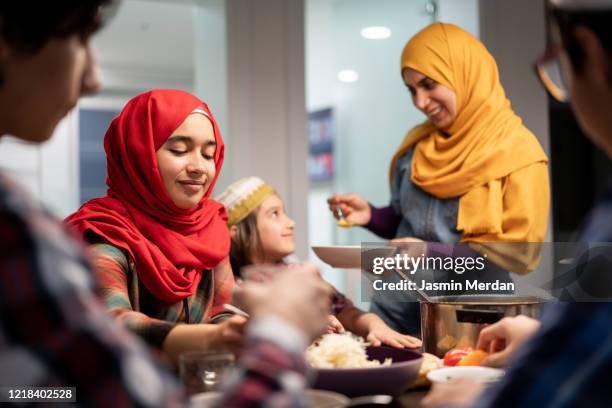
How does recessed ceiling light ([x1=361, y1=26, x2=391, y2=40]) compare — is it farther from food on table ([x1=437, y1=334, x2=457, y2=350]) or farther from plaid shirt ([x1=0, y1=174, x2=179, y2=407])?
plaid shirt ([x1=0, y1=174, x2=179, y2=407])

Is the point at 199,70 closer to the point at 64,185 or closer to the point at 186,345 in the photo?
the point at 186,345

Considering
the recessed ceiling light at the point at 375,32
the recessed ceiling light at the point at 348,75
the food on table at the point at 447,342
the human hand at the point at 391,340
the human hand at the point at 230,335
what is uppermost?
the recessed ceiling light at the point at 375,32

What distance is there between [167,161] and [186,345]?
0.66 m

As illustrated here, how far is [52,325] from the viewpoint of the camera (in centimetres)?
54

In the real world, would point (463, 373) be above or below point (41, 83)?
below

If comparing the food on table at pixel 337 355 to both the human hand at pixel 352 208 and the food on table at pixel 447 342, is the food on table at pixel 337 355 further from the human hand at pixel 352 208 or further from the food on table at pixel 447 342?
the human hand at pixel 352 208

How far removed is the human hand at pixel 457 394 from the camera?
80cm

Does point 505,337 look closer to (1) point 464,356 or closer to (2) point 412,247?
(1) point 464,356

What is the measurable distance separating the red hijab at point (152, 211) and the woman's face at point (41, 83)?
94cm

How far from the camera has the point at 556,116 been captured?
5.68 meters

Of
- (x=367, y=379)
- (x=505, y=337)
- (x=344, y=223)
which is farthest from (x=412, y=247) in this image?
(x=367, y=379)

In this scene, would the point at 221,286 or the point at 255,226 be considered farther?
the point at 255,226

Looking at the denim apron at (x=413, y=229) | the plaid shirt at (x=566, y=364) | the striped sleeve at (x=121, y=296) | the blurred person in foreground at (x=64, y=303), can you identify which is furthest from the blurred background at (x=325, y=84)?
the plaid shirt at (x=566, y=364)

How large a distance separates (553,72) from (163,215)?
117 cm
